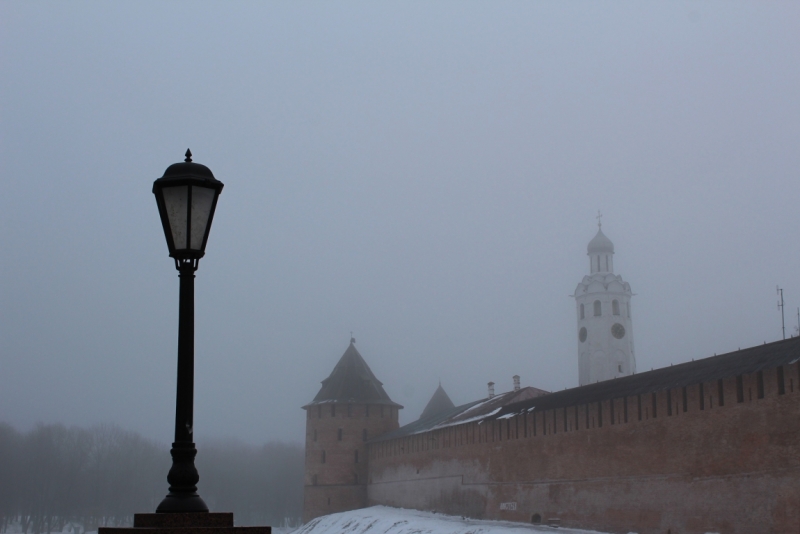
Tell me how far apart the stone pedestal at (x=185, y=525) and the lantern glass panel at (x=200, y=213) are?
1.07m

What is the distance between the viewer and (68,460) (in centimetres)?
4516

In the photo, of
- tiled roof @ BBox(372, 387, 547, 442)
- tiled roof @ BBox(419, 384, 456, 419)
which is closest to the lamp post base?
tiled roof @ BBox(372, 387, 547, 442)

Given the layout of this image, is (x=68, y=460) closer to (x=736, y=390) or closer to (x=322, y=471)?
(x=322, y=471)

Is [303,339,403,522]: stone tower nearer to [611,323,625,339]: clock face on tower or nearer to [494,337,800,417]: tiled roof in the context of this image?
[611,323,625,339]: clock face on tower

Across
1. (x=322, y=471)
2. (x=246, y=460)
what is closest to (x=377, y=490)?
(x=322, y=471)

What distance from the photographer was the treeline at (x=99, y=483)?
42.8 meters

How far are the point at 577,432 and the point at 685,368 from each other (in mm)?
2748

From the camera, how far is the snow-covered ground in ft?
67.1

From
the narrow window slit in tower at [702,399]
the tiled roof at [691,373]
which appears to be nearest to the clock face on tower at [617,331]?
the tiled roof at [691,373]

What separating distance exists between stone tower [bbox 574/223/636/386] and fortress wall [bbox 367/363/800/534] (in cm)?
1838

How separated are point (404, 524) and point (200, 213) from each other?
22209 mm

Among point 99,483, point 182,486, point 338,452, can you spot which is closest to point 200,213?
point 182,486

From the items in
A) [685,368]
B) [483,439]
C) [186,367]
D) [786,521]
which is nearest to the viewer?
[186,367]

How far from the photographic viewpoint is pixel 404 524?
2459 centimetres
